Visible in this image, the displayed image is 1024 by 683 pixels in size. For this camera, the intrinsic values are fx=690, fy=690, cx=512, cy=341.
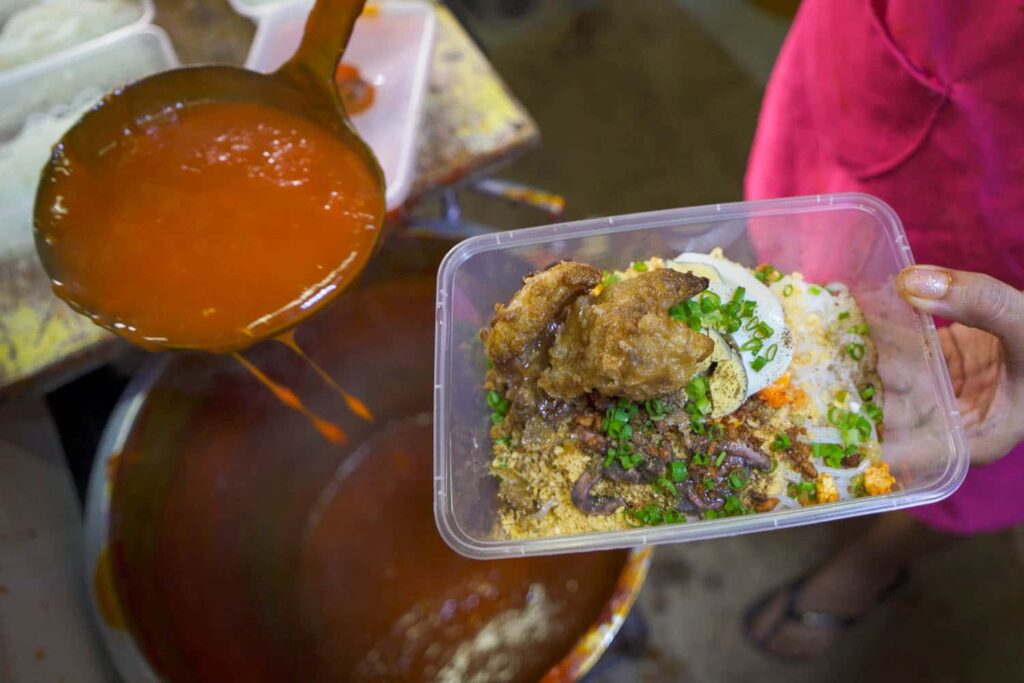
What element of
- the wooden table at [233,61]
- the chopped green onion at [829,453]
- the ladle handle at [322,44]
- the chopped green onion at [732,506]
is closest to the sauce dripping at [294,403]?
the wooden table at [233,61]

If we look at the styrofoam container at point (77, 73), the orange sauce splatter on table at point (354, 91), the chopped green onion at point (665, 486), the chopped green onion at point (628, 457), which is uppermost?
the styrofoam container at point (77, 73)

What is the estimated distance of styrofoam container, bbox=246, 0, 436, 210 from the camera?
1.37 meters

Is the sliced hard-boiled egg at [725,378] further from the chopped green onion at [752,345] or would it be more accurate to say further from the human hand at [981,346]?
the human hand at [981,346]

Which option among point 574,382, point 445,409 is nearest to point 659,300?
point 574,382

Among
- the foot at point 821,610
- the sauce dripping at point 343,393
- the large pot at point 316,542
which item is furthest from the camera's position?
the foot at point 821,610

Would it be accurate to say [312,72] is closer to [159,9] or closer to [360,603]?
[159,9]

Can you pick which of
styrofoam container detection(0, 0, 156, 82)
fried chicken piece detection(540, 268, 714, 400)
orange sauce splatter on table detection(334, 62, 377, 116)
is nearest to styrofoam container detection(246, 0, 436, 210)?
orange sauce splatter on table detection(334, 62, 377, 116)

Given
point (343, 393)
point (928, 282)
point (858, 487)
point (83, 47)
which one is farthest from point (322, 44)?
point (858, 487)

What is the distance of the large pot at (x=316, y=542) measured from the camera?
123cm

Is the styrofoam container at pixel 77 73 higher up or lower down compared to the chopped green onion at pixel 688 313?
higher up

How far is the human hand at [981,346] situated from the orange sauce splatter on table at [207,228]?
80 centimetres

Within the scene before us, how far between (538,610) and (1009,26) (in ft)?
4.30

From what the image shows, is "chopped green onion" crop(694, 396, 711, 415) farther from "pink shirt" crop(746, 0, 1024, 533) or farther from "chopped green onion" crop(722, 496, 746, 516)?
"pink shirt" crop(746, 0, 1024, 533)

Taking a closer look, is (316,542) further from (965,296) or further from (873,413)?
(965,296)
